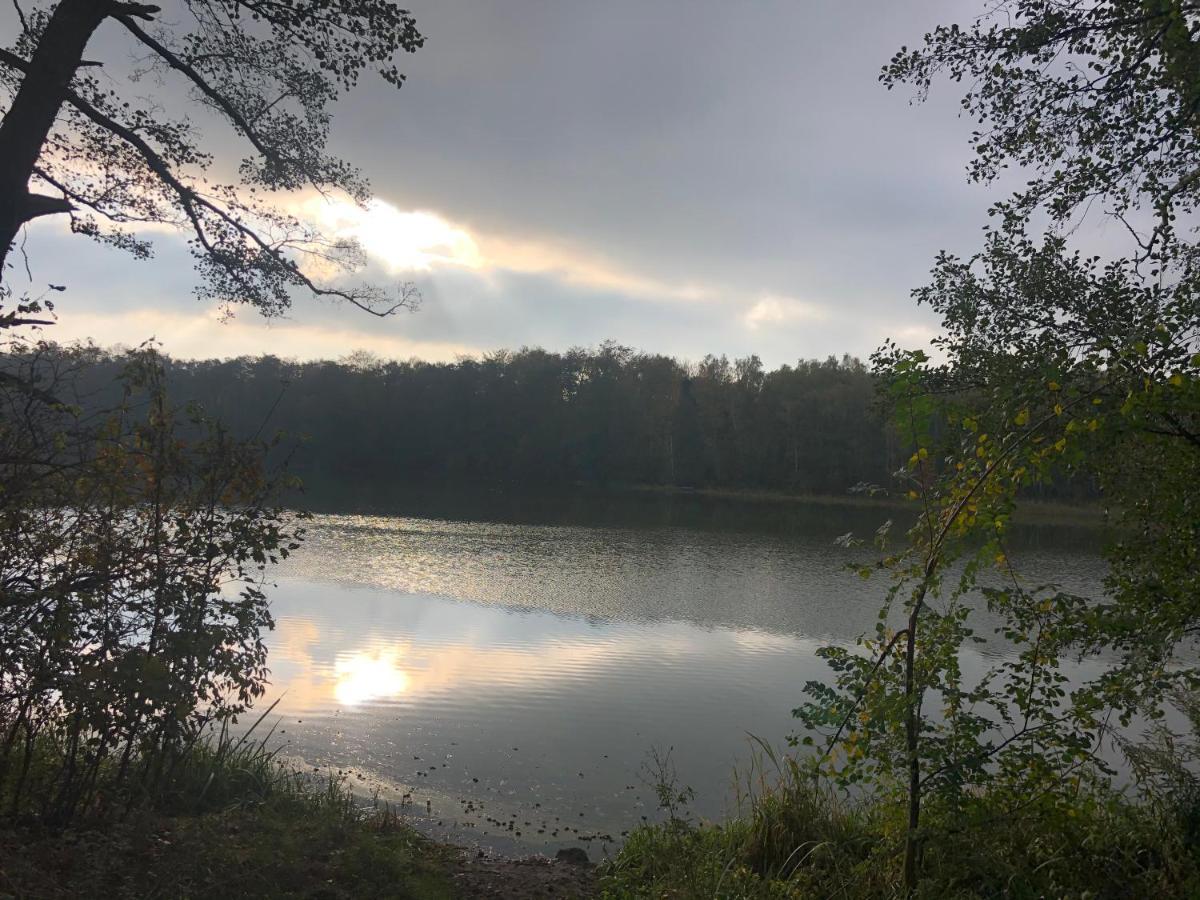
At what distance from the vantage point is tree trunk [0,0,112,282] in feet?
15.0

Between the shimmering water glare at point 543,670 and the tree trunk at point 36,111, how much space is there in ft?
18.3

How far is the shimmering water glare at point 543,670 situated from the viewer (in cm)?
806

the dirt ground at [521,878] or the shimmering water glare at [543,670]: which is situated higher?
the dirt ground at [521,878]

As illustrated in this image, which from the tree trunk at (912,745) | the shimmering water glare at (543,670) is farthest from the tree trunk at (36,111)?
the shimmering water glare at (543,670)

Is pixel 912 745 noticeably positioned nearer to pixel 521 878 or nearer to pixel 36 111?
pixel 521 878

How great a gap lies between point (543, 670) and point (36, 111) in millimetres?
10340

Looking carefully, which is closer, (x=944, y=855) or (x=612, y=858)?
(x=944, y=855)

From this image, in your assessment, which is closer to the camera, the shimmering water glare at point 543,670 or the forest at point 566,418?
the shimmering water glare at point 543,670

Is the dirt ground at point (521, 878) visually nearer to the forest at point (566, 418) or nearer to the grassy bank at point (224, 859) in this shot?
the grassy bank at point (224, 859)

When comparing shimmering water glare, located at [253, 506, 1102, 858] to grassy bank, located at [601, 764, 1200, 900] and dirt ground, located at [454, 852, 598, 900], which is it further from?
grassy bank, located at [601, 764, 1200, 900]

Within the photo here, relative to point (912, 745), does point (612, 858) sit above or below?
below

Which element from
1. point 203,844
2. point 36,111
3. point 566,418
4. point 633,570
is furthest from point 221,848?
point 566,418

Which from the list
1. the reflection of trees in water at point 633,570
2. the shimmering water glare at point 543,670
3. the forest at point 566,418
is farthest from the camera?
the forest at point 566,418

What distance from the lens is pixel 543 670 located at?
1298 cm
